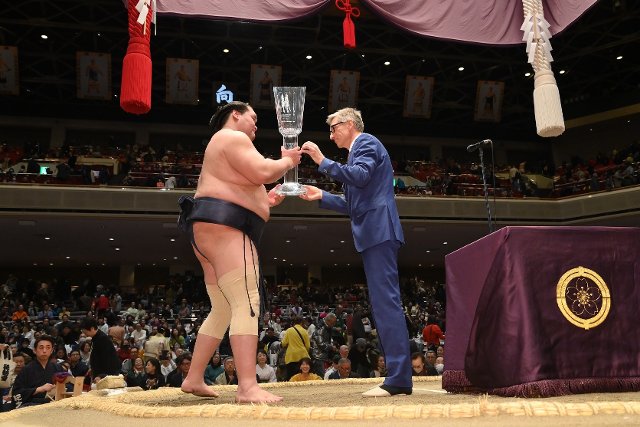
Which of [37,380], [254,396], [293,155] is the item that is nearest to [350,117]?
[293,155]

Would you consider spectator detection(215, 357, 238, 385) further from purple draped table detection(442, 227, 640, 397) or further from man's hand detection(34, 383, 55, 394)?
purple draped table detection(442, 227, 640, 397)

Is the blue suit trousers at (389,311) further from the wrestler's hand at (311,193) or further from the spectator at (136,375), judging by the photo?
the spectator at (136,375)

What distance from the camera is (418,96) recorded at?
14.8 meters

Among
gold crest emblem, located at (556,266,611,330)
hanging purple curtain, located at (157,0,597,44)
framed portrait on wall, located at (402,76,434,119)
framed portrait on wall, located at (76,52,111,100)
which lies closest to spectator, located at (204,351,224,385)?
hanging purple curtain, located at (157,0,597,44)

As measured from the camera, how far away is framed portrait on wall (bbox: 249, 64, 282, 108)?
1338cm

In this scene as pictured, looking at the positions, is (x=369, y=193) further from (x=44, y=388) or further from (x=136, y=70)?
(x=44, y=388)

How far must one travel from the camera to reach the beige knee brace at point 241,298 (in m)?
1.92

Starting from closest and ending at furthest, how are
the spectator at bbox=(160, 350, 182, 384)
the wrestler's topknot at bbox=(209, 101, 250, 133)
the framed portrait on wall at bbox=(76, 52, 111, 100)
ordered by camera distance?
the wrestler's topknot at bbox=(209, 101, 250, 133) → the spectator at bbox=(160, 350, 182, 384) → the framed portrait on wall at bbox=(76, 52, 111, 100)

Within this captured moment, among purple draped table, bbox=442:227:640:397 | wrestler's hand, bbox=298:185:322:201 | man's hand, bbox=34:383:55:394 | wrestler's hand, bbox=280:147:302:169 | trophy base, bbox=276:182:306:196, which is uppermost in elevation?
wrestler's hand, bbox=280:147:302:169

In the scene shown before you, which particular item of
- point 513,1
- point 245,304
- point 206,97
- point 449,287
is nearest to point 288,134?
point 245,304

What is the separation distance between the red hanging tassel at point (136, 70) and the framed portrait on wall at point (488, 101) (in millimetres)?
13193

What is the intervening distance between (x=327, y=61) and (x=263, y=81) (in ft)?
5.96

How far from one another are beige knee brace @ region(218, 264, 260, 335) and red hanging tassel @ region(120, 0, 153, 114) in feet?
3.76

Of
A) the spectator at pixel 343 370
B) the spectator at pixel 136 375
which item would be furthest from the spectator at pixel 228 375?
the spectator at pixel 343 370
